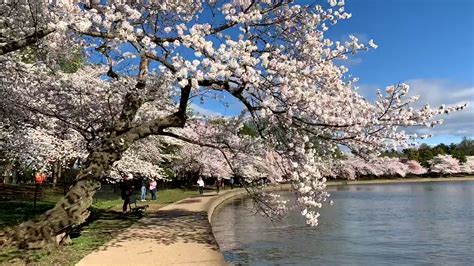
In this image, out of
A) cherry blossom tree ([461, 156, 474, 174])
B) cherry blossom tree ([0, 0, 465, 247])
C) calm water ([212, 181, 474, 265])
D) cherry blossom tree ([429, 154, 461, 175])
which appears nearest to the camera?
cherry blossom tree ([0, 0, 465, 247])

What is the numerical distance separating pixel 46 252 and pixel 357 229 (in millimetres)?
13109

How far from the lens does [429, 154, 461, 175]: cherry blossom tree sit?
9838 cm

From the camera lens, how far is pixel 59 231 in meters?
11.1

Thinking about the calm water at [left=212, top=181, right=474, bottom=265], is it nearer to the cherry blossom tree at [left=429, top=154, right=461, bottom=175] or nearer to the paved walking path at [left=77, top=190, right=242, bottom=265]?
the paved walking path at [left=77, top=190, right=242, bottom=265]

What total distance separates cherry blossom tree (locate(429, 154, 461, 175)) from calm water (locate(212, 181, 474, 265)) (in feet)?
251

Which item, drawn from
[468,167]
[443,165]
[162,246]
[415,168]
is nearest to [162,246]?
[162,246]

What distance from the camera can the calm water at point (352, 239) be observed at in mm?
13891

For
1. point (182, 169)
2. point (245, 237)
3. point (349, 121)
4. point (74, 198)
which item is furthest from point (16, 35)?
point (182, 169)

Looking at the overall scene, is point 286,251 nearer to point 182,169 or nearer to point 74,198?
point 74,198

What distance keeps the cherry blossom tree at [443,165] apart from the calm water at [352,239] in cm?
7655

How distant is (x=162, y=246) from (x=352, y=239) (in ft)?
25.6

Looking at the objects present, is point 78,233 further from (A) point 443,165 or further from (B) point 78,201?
(A) point 443,165

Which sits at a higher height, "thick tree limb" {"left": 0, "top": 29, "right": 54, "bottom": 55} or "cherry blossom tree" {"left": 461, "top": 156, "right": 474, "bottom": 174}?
"cherry blossom tree" {"left": 461, "top": 156, "right": 474, "bottom": 174}

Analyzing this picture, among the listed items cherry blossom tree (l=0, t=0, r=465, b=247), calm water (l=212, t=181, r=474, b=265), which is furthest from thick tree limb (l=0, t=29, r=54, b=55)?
calm water (l=212, t=181, r=474, b=265)
